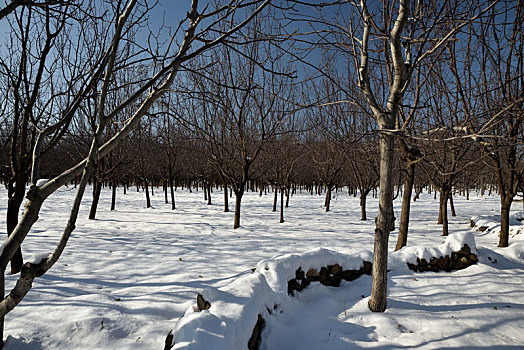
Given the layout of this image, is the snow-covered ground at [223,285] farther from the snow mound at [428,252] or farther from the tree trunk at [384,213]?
the tree trunk at [384,213]

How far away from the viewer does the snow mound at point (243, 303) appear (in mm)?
1823

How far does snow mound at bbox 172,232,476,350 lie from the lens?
1.82 m

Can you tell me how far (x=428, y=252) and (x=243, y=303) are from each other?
3.72m

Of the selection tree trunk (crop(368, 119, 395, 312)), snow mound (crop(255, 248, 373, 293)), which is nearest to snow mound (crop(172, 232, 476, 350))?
snow mound (crop(255, 248, 373, 293))

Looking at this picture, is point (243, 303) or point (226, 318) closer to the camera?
point (226, 318)

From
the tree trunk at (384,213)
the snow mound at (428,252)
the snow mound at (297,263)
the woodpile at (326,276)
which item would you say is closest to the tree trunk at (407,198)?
the snow mound at (428,252)

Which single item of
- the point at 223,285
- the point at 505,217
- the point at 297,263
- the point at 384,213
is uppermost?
the point at 384,213

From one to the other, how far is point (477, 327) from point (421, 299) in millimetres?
729

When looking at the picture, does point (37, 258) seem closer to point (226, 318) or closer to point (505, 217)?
point (226, 318)

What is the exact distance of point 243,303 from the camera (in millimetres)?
2330

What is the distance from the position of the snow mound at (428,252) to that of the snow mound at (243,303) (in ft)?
0.10

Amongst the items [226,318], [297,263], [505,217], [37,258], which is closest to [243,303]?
[226,318]

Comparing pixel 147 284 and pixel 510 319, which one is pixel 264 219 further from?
pixel 510 319

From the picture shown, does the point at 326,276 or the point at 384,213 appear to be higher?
the point at 384,213
